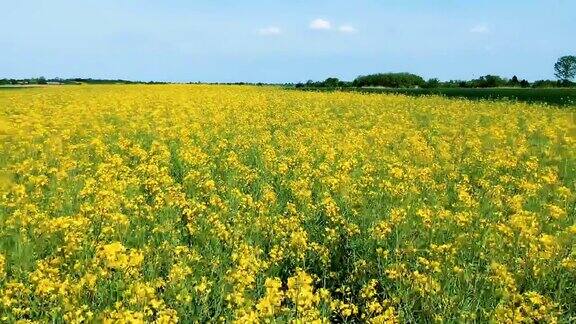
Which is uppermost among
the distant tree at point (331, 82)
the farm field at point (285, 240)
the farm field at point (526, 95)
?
the farm field at point (285, 240)

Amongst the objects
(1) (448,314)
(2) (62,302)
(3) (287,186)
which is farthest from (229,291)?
(3) (287,186)

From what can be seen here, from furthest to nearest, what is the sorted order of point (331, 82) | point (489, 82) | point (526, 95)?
point (331, 82) < point (489, 82) < point (526, 95)

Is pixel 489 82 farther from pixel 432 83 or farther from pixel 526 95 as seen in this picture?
pixel 526 95

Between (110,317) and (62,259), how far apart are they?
1923 mm

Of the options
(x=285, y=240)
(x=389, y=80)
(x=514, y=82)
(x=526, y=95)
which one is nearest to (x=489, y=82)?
(x=514, y=82)

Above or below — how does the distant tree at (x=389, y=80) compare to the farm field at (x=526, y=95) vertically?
below

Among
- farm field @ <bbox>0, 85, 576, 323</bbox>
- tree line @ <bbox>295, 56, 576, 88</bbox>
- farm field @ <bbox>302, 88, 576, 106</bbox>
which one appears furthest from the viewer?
tree line @ <bbox>295, 56, 576, 88</bbox>

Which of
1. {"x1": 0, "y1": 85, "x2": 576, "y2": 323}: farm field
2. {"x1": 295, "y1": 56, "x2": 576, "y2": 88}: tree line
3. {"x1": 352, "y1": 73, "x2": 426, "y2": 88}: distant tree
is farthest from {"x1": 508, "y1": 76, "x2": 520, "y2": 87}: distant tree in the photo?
{"x1": 0, "y1": 85, "x2": 576, "y2": 323}: farm field

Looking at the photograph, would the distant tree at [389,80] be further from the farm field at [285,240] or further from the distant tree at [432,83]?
the farm field at [285,240]

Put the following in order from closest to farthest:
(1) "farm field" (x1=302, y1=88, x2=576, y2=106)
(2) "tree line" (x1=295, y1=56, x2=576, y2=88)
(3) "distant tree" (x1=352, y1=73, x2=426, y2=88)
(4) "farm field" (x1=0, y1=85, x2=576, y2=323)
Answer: (4) "farm field" (x1=0, y1=85, x2=576, y2=323), (1) "farm field" (x1=302, y1=88, x2=576, y2=106), (2) "tree line" (x1=295, y1=56, x2=576, y2=88), (3) "distant tree" (x1=352, y1=73, x2=426, y2=88)

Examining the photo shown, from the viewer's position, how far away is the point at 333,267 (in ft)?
21.4

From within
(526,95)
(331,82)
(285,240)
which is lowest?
(331,82)

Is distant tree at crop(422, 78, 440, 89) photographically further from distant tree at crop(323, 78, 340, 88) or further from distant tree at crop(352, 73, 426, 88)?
distant tree at crop(323, 78, 340, 88)

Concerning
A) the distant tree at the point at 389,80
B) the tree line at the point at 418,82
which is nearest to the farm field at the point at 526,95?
the tree line at the point at 418,82
